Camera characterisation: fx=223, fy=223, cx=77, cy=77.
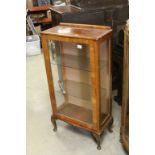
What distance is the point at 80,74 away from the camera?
78.5 inches

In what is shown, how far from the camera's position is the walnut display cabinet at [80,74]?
1.66m

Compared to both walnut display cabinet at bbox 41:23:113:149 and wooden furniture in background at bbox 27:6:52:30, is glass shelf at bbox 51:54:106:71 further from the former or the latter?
wooden furniture in background at bbox 27:6:52:30

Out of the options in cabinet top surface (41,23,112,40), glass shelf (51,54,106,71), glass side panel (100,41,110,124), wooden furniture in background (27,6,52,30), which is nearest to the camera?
cabinet top surface (41,23,112,40)

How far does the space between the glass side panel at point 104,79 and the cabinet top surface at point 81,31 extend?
96 millimetres

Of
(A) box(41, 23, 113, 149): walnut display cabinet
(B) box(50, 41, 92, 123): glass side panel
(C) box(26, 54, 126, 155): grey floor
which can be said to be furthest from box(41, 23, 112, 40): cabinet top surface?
(C) box(26, 54, 126, 155): grey floor

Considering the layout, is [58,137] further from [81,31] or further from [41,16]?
[41,16]

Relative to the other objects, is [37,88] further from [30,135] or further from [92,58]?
[92,58]

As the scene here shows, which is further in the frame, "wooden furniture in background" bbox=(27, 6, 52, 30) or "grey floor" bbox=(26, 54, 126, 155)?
"wooden furniture in background" bbox=(27, 6, 52, 30)

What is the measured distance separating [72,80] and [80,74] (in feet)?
0.55

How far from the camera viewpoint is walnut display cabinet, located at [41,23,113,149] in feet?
5.44

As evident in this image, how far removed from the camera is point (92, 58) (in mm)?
1618

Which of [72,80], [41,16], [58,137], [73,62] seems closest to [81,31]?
[73,62]
